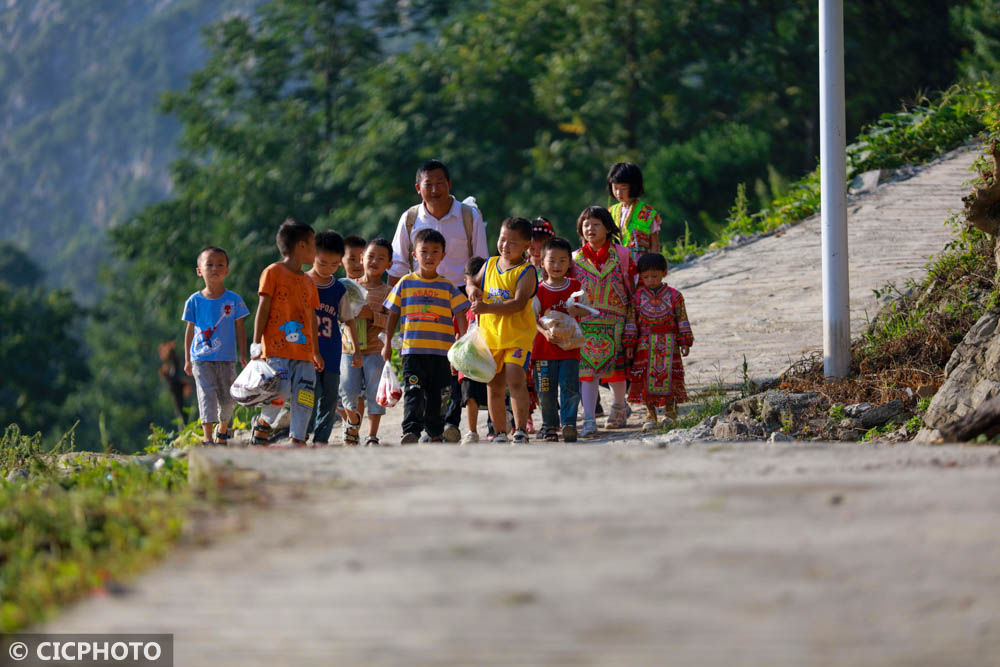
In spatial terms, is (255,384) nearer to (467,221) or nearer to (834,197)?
(467,221)

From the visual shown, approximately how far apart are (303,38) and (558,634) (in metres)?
27.5

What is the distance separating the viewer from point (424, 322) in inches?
328

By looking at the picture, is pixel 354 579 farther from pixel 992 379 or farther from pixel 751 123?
pixel 751 123

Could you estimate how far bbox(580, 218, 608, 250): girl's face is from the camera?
9164mm

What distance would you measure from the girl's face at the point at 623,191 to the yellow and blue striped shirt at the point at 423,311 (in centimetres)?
192

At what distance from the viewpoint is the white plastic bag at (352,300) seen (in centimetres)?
861

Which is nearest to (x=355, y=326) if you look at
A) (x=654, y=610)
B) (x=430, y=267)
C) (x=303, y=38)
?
(x=430, y=267)

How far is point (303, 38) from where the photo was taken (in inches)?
A: 1162

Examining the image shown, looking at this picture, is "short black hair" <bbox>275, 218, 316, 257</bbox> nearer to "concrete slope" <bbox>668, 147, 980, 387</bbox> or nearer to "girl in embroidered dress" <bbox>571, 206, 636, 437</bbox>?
"girl in embroidered dress" <bbox>571, 206, 636, 437</bbox>

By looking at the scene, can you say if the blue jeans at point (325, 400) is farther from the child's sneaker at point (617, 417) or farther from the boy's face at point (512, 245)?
the child's sneaker at point (617, 417)

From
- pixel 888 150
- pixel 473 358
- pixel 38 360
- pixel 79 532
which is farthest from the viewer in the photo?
pixel 38 360

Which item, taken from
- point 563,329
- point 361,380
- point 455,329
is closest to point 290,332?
point 361,380

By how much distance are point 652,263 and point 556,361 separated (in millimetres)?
1215

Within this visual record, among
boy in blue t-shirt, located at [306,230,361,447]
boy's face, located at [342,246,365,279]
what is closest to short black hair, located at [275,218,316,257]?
boy in blue t-shirt, located at [306,230,361,447]
